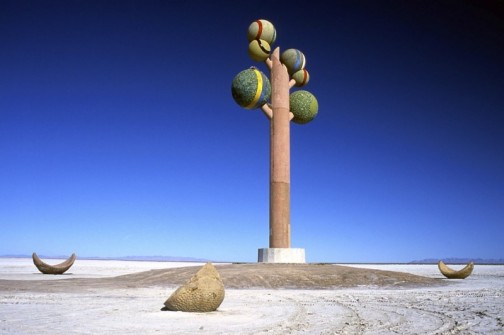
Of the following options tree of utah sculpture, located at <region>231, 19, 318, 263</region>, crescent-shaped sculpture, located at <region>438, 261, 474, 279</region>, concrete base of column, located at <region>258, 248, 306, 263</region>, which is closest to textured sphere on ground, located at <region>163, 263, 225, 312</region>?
concrete base of column, located at <region>258, 248, 306, 263</region>

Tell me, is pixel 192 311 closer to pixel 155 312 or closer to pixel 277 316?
pixel 155 312

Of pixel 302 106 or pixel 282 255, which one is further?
pixel 302 106

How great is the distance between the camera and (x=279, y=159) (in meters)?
23.8

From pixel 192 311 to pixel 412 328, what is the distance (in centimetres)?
420

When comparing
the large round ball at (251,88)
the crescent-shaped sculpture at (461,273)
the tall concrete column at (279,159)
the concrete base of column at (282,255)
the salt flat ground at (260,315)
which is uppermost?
the large round ball at (251,88)

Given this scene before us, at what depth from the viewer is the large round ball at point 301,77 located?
85.4 feet

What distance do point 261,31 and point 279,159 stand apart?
6.42 metres

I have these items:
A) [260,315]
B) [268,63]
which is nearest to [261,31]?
[268,63]

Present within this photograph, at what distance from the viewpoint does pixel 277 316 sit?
9250mm

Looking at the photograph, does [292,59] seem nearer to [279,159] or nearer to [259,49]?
[259,49]

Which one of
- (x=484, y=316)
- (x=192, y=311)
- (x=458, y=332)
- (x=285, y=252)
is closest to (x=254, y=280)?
(x=285, y=252)

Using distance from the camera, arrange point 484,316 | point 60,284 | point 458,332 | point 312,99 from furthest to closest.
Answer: point 312,99 → point 60,284 → point 484,316 → point 458,332

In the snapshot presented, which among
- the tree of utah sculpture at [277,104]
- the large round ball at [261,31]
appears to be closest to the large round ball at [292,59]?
the tree of utah sculpture at [277,104]

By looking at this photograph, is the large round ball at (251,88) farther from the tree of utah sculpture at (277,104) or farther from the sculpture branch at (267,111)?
the sculpture branch at (267,111)
